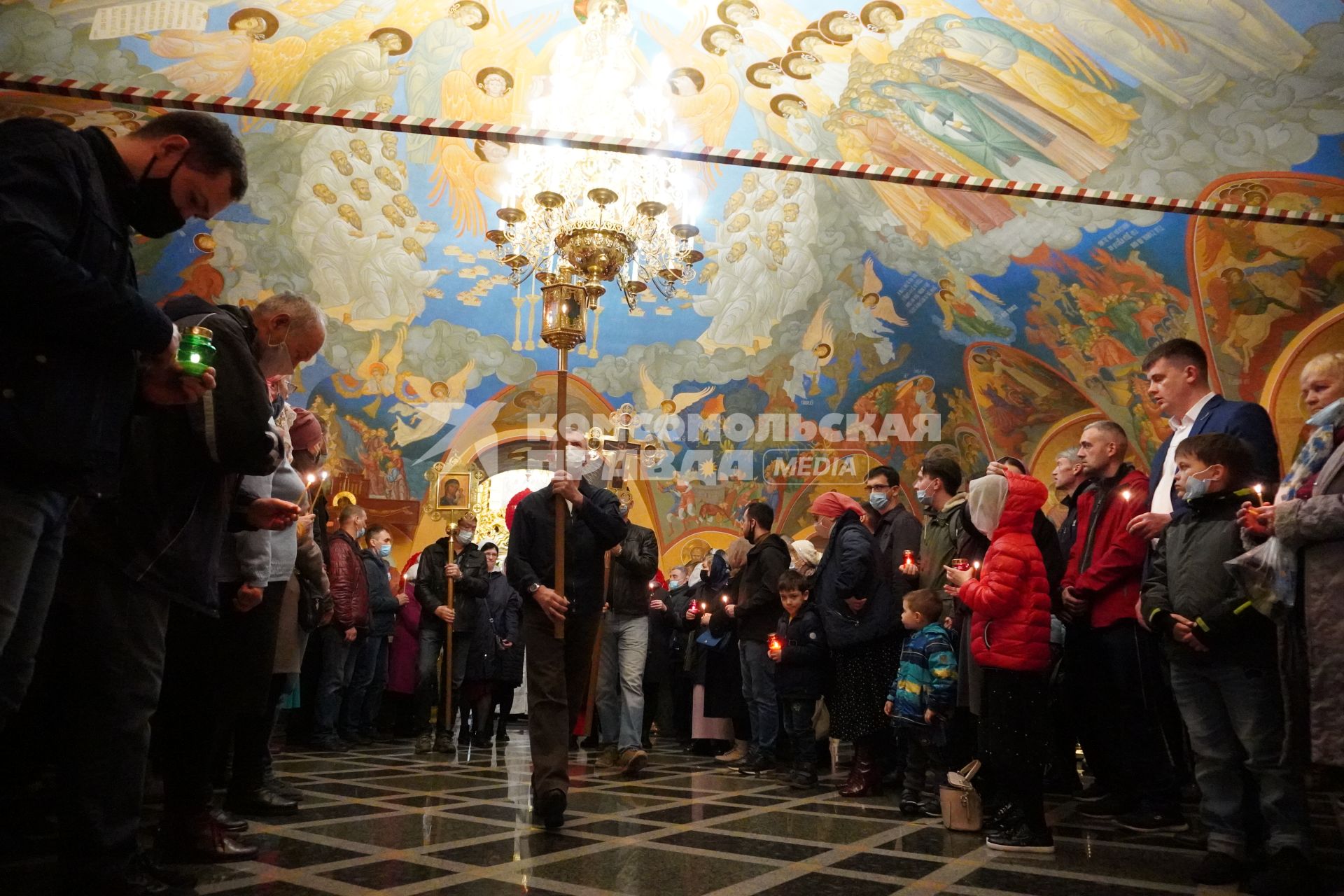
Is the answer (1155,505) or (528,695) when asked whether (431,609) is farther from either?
(1155,505)

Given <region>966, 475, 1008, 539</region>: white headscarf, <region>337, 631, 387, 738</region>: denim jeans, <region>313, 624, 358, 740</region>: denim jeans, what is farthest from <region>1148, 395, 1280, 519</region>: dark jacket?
<region>337, 631, 387, 738</region>: denim jeans

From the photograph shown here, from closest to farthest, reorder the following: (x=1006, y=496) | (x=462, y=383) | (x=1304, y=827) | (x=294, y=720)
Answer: (x=1304, y=827), (x=1006, y=496), (x=294, y=720), (x=462, y=383)

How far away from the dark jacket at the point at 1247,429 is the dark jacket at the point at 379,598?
740 cm

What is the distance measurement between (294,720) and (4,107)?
6.78 metres

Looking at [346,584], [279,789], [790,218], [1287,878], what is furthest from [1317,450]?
[790,218]

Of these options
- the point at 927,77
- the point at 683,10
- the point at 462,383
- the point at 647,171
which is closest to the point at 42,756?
the point at 647,171

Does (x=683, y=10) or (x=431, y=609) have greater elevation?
(x=683, y=10)

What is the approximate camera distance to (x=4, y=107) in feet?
30.0

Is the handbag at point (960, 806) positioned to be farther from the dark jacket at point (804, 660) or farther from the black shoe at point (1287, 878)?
the dark jacket at point (804, 660)

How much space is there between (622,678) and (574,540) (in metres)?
2.54

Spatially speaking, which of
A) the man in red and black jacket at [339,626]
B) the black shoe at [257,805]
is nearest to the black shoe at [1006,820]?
the black shoe at [257,805]

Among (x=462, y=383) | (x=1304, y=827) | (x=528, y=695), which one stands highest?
(x=462, y=383)

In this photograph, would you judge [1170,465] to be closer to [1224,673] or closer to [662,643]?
[1224,673]

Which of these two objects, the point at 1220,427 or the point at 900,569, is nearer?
the point at 1220,427
